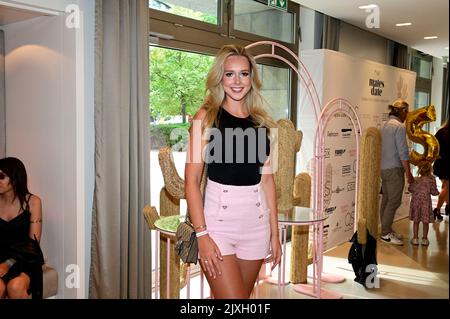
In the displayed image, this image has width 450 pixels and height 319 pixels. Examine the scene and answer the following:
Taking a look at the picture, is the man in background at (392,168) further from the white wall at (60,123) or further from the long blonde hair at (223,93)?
the white wall at (60,123)

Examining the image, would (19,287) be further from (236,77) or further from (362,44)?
(362,44)

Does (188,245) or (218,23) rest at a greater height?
(218,23)

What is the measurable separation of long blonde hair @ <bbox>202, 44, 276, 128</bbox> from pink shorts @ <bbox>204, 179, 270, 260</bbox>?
174 millimetres

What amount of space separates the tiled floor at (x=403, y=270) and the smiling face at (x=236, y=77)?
0.57 meters

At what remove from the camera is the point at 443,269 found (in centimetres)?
52

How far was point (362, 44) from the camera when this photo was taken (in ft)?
16.5

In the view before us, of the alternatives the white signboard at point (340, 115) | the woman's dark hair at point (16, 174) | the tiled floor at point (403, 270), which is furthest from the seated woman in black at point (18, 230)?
the white signboard at point (340, 115)

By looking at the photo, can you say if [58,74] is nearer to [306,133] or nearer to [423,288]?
[423,288]

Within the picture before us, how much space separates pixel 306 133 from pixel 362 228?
1.35 m

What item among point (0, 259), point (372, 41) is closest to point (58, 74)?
point (0, 259)

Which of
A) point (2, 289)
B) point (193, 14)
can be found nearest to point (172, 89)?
point (193, 14)

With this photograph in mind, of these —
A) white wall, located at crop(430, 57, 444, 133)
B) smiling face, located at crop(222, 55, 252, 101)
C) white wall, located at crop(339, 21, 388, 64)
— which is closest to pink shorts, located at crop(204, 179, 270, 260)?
smiling face, located at crop(222, 55, 252, 101)

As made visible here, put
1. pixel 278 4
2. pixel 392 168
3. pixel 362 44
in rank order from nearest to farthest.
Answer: pixel 392 168 → pixel 278 4 → pixel 362 44

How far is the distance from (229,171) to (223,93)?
0.70 ft
